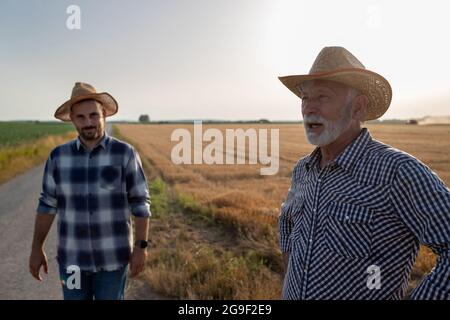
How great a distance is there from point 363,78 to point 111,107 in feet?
6.83

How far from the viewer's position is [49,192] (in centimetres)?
318

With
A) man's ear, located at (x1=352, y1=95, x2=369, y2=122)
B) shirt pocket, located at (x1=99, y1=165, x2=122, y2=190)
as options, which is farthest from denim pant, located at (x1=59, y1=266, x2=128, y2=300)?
man's ear, located at (x1=352, y1=95, x2=369, y2=122)

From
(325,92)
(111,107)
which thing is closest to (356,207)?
(325,92)

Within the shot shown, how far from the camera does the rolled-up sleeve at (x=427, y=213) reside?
5.54 ft

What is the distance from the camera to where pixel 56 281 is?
17.7 ft

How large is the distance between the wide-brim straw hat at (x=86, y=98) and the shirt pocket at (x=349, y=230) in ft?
6.47

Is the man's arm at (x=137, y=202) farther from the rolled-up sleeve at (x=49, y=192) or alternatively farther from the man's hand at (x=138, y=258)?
the rolled-up sleeve at (x=49, y=192)

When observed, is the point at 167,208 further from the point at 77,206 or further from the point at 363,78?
the point at 363,78

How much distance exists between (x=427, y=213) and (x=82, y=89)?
2528mm

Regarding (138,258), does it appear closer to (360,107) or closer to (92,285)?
(92,285)

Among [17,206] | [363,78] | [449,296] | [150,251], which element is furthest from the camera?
[17,206]

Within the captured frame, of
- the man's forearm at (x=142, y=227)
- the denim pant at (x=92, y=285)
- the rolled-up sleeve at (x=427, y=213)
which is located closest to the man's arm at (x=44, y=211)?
the denim pant at (x=92, y=285)

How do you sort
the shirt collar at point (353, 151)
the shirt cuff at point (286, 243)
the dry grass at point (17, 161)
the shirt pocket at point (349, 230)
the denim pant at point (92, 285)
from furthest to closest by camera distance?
the dry grass at point (17, 161), the denim pant at point (92, 285), the shirt cuff at point (286, 243), the shirt collar at point (353, 151), the shirt pocket at point (349, 230)

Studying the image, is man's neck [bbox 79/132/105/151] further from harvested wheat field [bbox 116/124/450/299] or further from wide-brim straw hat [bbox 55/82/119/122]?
harvested wheat field [bbox 116/124/450/299]
